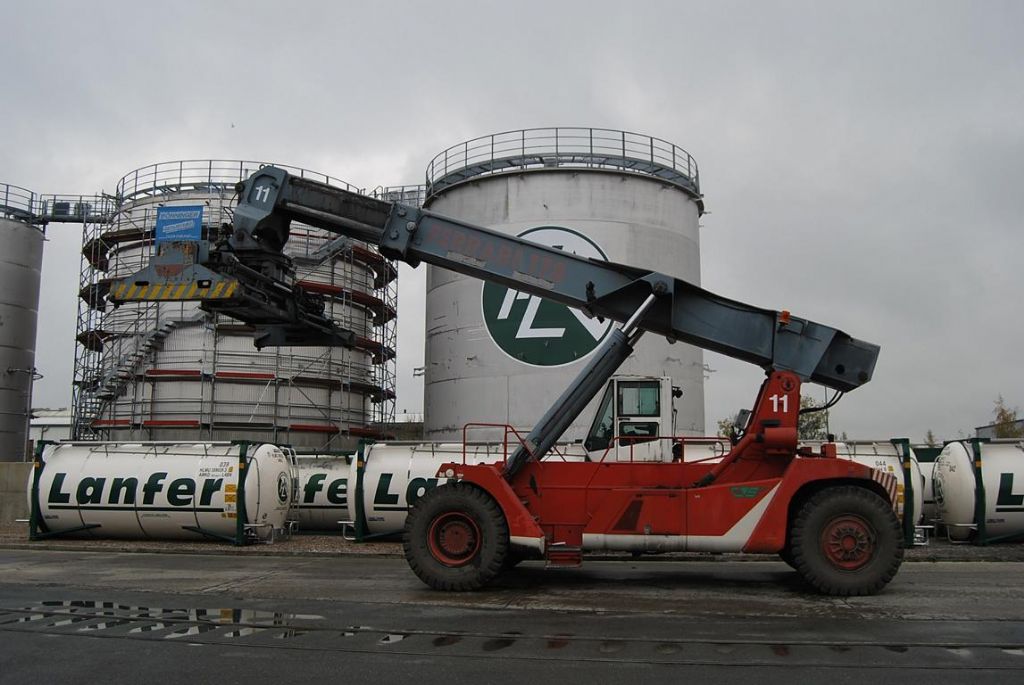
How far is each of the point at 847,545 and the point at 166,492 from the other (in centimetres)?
1389

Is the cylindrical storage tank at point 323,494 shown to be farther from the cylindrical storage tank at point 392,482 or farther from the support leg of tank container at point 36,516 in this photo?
the support leg of tank container at point 36,516

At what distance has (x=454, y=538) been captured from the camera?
1170 cm

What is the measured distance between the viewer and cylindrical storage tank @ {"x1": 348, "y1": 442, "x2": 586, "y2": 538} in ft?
60.3

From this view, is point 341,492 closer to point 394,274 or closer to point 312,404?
point 312,404

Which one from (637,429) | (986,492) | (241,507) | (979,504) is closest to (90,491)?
(241,507)

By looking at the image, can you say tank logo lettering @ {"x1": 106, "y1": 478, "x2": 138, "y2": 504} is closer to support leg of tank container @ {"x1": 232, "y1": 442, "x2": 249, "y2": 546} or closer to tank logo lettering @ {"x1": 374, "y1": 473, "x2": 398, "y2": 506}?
support leg of tank container @ {"x1": 232, "y1": 442, "x2": 249, "y2": 546}

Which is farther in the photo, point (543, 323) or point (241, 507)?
point (543, 323)

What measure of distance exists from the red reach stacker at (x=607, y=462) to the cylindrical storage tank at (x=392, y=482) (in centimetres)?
584

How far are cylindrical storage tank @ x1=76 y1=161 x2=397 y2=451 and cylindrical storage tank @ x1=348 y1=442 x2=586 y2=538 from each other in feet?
39.2

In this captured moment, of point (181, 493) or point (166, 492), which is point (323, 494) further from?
point (166, 492)

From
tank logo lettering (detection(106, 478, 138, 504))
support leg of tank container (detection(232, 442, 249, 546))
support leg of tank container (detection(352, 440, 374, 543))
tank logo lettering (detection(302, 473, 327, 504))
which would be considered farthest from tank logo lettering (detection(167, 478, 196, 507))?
support leg of tank container (detection(352, 440, 374, 543))

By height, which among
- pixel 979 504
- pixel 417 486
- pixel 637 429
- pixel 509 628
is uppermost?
pixel 637 429

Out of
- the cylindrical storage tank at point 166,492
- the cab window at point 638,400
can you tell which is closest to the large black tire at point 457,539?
the cab window at point 638,400

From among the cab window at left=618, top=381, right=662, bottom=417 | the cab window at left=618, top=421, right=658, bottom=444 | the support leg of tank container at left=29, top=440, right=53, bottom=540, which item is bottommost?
the support leg of tank container at left=29, top=440, right=53, bottom=540
